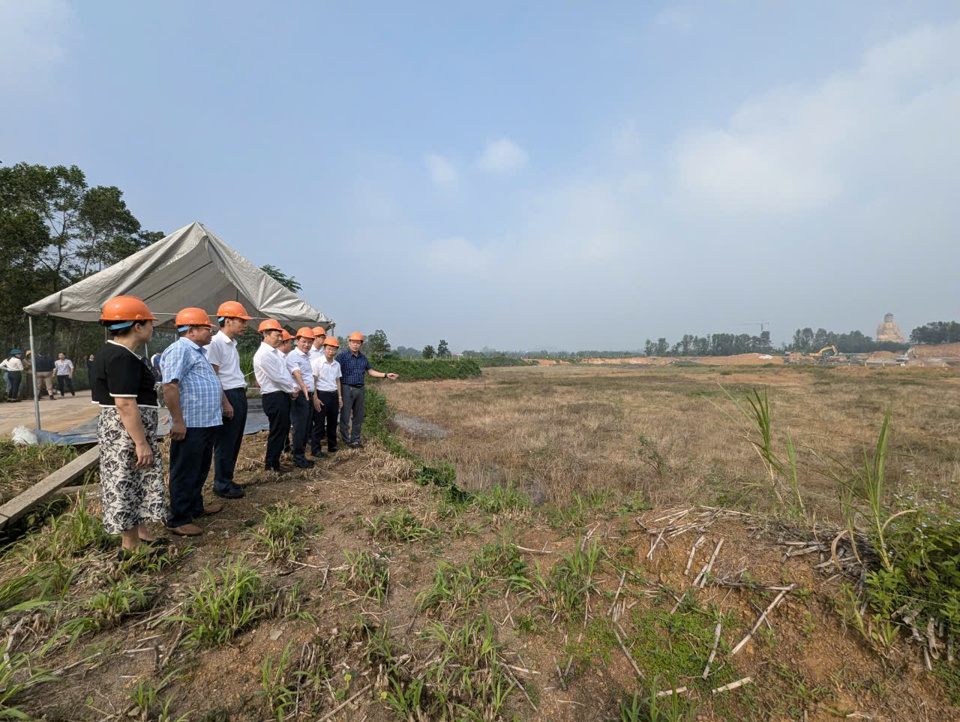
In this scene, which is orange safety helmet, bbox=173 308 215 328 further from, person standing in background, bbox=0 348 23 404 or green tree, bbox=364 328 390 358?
green tree, bbox=364 328 390 358

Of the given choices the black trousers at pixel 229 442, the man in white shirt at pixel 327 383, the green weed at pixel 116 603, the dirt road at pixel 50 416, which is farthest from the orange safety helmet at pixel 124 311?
the dirt road at pixel 50 416

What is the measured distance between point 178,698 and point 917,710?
3251mm

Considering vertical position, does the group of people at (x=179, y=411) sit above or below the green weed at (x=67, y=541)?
above

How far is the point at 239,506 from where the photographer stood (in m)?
3.85

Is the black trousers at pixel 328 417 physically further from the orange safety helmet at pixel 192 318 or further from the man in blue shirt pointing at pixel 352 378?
the orange safety helmet at pixel 192 318

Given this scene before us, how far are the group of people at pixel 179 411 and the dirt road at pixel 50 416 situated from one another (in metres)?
5.51

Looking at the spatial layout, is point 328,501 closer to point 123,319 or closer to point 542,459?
point 123,319

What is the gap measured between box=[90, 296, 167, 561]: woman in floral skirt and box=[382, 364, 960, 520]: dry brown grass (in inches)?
141

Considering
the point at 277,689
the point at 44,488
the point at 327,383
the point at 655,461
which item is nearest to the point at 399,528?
the point at 277,689

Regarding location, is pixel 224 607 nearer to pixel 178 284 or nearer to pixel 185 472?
pixel 185 472

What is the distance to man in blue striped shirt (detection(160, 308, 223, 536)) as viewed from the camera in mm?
3133

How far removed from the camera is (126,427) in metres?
2.56

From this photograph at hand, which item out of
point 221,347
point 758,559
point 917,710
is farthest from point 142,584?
point 917,710

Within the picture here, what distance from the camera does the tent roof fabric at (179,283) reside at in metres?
5.32
